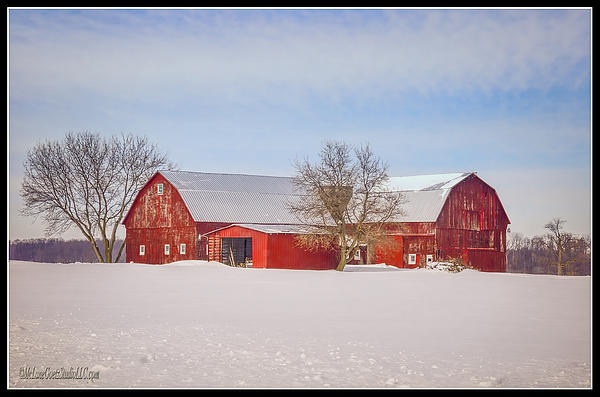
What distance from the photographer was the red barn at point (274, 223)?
147 feet

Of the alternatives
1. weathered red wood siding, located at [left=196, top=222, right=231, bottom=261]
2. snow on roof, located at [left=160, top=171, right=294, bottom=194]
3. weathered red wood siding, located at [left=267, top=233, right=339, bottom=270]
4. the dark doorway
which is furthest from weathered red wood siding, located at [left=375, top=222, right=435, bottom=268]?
weathered red wood siding, located at [left=196, top=222, right=231, bottom=261]

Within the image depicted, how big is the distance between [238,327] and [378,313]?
4521mm

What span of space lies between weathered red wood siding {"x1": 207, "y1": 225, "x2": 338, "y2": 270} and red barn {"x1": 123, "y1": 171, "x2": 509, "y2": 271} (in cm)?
6

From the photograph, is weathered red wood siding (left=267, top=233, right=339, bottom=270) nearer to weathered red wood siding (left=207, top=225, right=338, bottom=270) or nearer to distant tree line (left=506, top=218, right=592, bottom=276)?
weathered red wood siding (left=207, top=225, right=338, bottom=270)

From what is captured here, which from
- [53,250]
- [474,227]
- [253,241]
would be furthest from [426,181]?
[53,250]

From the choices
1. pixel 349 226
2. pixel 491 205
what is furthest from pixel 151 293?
pixel 491 205

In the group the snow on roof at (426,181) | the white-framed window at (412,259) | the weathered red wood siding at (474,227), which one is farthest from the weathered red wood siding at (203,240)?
the weathered red wood siding at (474,227)

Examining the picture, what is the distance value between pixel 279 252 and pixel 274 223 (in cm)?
701

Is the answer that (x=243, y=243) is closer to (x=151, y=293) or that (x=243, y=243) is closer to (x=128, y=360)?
(x=151, y=293)

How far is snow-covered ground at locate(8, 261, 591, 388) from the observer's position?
10.6 m

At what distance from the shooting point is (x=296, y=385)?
32.7 ft

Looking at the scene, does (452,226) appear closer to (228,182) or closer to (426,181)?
(426,181)

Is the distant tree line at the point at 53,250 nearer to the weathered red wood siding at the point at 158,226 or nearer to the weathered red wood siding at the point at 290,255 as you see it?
the weathered red wood siding at the point at 158,226

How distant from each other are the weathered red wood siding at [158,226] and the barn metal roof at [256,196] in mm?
916
